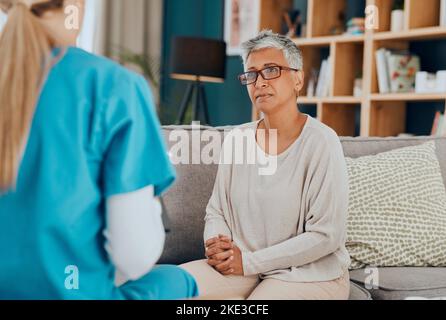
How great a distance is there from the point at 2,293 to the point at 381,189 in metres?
1.28

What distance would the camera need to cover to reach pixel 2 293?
936 millimetres

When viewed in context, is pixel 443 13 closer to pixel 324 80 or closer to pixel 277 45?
pixel 324 80

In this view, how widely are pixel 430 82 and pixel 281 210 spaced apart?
2.00 meters

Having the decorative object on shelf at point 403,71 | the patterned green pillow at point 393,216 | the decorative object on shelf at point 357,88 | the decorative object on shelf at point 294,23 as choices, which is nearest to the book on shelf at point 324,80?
the decorative object on shelf at point 357,88

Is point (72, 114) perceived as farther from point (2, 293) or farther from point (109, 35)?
point (109, 35)

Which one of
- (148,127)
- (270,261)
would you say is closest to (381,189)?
(270,261)

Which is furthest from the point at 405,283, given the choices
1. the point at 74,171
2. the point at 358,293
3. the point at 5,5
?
the point at 5,5

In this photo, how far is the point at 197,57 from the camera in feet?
13.4

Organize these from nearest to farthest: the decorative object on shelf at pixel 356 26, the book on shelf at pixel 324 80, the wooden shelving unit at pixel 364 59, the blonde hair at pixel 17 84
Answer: the blonde hair at pixel 17 84, the wooden shelving unit at pixel 364 59, the decorative object on shelf at pixel 356 26, the book on shelf at pixel 324 80

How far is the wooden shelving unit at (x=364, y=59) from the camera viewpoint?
3.33m

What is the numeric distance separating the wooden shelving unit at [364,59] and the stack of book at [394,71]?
6 cm

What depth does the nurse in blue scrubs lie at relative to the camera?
861 mm

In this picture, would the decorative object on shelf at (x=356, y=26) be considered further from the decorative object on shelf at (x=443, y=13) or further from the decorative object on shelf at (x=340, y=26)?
the decorative object on shelf at (x=443, y=13)

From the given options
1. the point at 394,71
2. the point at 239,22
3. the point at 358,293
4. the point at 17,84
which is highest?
the point at 239,22
